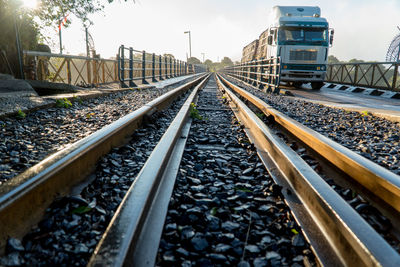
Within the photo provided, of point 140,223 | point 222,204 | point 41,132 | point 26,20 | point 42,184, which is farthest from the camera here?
point 26,20

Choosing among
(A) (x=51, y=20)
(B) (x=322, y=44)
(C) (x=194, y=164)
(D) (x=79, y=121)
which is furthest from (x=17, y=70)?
(B) (x=322, y=44)

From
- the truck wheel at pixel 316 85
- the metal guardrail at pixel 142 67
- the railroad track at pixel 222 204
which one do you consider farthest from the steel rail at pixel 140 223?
the truck wheel at pixel 316 85

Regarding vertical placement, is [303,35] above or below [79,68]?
above

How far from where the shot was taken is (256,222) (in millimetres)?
1656

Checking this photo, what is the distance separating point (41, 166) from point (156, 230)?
881mm

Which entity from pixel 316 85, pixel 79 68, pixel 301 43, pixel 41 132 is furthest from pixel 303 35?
pixel 41 132

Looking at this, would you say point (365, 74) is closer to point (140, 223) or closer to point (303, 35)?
point (303, 35)

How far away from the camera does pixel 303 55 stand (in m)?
14.0

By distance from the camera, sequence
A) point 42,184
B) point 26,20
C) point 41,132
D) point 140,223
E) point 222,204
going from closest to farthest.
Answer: point 140,223 < point 42,184 < point 222,204 < point 41,132 < point 26,20

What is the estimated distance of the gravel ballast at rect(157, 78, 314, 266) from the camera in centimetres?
135

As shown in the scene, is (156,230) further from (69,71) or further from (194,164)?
(69,71)

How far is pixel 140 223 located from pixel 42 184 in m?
0.68

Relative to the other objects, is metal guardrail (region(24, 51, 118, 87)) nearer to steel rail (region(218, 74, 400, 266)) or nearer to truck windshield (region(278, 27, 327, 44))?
truck windshield (region(278, 27, 327, 44))

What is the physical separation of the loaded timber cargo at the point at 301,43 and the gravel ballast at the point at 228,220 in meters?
12.7
